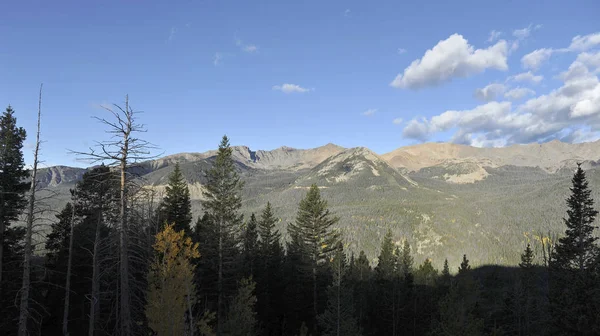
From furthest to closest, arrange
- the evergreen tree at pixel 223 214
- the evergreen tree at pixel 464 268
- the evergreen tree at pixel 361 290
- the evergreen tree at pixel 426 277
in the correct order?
the evergreen tree at pixel 426 277
the evergreen tree at pixel 464 268
the evergreen tree at pixel 361 290
the evergreen tree at pixel 223 214

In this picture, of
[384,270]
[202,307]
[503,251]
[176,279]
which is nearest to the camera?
[176,279]

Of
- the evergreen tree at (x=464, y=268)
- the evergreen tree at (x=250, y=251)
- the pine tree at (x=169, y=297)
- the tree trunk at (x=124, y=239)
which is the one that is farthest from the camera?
the evergreen tree at (x=464, y=268)

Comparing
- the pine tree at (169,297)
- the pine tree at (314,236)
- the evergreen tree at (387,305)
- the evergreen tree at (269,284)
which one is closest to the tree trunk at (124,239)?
the pine tree at (169,297)

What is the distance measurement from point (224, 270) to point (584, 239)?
3073 centimetres

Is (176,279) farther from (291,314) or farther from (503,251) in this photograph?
(503,251)

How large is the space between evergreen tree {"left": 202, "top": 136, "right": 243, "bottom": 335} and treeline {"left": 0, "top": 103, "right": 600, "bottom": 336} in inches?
3.8

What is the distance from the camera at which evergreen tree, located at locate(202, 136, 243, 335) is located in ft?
101

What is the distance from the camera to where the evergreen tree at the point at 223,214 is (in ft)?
101

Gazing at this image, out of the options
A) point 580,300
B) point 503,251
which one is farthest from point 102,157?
point 503,251

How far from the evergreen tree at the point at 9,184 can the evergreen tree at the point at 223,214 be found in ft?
42.0

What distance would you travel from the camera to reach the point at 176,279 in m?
20.7

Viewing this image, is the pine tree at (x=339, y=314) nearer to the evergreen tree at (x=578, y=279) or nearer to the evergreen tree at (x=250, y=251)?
the evergreen tree at (x=250, y=251)

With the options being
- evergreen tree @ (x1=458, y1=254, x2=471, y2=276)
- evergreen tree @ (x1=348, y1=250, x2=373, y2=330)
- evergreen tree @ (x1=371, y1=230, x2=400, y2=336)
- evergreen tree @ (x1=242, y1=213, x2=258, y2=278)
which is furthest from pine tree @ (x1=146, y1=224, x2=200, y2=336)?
evergreen tree @ (x1=458, y1=254, x2=471, y2=276)

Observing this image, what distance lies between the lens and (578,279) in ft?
83.4
